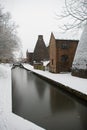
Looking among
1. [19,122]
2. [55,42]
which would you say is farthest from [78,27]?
[55,42]

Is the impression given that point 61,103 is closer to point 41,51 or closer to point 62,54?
point 62,54

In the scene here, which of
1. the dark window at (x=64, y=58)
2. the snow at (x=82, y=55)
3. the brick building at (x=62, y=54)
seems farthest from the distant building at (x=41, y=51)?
the snow at (x=82, y=55)

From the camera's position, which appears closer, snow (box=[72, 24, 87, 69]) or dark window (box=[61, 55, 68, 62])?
snow (box=[72, 24, 87, 69])

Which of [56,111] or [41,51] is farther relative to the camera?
[41,51]

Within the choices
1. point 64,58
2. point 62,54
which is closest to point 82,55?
point 62,54

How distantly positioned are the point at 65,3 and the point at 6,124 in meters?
8.22

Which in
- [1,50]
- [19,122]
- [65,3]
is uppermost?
[65,3]

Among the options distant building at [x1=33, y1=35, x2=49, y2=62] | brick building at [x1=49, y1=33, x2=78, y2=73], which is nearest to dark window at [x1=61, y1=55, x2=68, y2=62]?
brick building at [x1=49, y1=33, x2=78, y2=73]

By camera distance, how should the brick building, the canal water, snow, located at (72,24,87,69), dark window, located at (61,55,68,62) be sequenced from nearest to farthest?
the canal water < snow, located at (72,24,87,69) < the brick building < dark window, located at (61,55,68,62)

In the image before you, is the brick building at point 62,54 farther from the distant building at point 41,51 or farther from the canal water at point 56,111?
the distant building at point 41,51

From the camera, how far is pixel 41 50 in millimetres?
52719

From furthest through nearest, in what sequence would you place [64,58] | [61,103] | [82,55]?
[64,58]
[82,55]
[61,103]

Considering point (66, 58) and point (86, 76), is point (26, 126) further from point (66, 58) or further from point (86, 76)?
point (66, 58)

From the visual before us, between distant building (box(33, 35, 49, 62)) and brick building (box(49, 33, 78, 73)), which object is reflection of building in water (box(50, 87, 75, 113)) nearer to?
brick building (box(49, 33, 78, 73))
